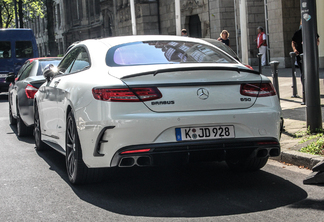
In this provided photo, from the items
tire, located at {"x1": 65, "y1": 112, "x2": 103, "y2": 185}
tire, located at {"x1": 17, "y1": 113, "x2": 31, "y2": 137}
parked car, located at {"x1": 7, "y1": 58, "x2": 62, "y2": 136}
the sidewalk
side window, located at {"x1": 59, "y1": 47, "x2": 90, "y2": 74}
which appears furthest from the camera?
tire, located at {"x1": 17, "y1": 113, "x2": 31, "y2": 137}

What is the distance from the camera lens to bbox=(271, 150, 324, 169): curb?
5871 mm

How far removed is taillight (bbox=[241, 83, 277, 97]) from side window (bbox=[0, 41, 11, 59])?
19.7 metres

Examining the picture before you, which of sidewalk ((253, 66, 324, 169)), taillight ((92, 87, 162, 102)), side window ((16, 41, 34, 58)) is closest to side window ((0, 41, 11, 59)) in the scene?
side window ((16, 41, 34, 58))

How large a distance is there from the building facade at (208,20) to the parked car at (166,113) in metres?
9.36

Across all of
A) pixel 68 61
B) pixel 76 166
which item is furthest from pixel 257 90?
pixel 68 61

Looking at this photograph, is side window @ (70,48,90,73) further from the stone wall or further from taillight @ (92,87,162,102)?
the stone wall

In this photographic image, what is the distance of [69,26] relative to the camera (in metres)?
59.9

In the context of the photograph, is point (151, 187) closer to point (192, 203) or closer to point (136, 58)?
point (192, 203)

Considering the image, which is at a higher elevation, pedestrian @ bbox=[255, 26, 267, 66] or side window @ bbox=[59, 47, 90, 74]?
pedestrian @ bbox=[255, 26, 267, 66]

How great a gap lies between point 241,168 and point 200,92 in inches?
58.2

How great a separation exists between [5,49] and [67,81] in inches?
726

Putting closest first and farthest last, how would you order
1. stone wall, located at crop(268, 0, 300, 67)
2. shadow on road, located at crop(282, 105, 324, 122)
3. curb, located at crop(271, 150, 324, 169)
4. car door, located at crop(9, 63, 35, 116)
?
curb, located at crop(271, 150, 324, 169), shadow on road, located at crop(282, 105, 324, 122), car door, located at crop(9, 63, 35, 116), stone wall, located at crop(268, 0, 300, 67)

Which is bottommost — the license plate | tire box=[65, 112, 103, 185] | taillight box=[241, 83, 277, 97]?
tire box=[65, 112, 103, 185]

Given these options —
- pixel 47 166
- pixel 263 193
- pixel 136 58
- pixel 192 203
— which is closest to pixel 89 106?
pixel 136 58
